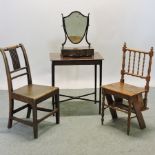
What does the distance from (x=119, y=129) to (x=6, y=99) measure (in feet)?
5.37

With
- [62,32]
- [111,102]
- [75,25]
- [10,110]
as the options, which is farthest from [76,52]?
[10,110]

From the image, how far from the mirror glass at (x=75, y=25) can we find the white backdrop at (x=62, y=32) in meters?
0.71

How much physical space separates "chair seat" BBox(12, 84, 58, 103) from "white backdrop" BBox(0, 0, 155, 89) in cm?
117

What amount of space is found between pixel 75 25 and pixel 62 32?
0.74 m

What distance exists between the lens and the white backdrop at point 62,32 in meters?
3.83

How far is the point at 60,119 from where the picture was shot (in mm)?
3117

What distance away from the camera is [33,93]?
8.97 feet

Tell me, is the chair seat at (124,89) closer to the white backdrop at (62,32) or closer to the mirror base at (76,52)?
the mirror base at (76,52)

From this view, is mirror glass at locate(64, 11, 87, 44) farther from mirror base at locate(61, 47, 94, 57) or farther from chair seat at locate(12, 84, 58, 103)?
chair seat at locate(12, 84, 58, 103)

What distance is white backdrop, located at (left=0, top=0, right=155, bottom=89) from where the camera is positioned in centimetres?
383

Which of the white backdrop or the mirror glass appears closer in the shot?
the mirror glass

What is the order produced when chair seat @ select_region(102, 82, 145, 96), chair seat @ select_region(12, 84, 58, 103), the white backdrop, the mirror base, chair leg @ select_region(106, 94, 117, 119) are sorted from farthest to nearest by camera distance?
the white backdrop → the mirror base → chair leg @ select_region(106, 94, 117, 119) → chair seat @ select_region(102, 82, 145, 96) → chair seat @ select_region(12, 84, 58, 103)

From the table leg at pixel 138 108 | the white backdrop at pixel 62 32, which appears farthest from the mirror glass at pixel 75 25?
the table leg at pixel 138 108

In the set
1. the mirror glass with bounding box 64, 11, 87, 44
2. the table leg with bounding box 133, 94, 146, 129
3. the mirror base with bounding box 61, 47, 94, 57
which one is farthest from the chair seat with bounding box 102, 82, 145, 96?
the mirror glass with bounding box 64, 11, 87, 44
